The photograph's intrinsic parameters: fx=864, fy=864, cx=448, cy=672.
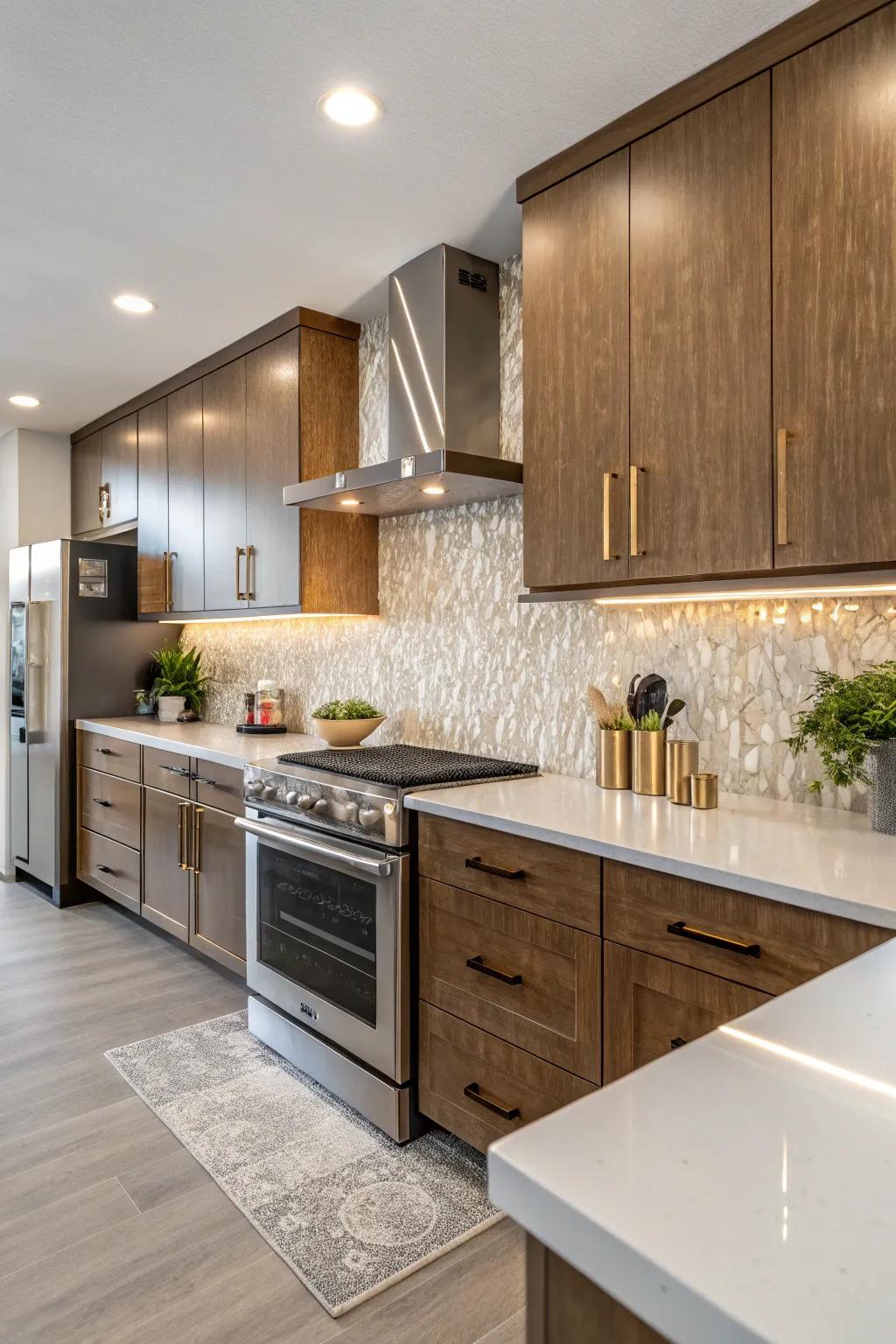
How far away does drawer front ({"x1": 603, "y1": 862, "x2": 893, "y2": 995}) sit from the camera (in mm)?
1410

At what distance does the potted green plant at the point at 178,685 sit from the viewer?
4469 millimetres

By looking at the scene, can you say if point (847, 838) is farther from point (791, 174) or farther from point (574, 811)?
point (791, 174)

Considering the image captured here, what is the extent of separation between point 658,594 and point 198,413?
2.67 metres

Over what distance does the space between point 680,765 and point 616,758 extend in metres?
0.22

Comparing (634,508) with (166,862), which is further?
(166,862)

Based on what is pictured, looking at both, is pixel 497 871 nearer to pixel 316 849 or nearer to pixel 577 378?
pixel 316 849

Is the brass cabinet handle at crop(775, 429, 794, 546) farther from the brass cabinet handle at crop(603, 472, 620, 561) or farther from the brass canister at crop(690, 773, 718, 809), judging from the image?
the brass canister at crop(690, 773, 718, 809)

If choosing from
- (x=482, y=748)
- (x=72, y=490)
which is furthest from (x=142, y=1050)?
(x=72, y=490)

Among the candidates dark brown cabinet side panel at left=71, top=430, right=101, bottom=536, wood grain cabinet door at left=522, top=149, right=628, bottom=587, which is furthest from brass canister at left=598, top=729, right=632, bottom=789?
dark brown cabinet side panel at left=71, top=430, right=101, bottom=536

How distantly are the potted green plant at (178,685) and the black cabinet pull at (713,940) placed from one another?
3376 mm

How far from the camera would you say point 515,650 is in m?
2.85

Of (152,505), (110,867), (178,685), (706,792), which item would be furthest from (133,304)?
(706,792)

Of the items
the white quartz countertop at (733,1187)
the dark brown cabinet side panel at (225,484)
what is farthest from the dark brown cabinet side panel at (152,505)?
the white quartz countertop at (733,1187)

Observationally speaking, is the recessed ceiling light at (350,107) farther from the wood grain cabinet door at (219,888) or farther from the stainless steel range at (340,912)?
the wood grain cabinet door at (219,888)
